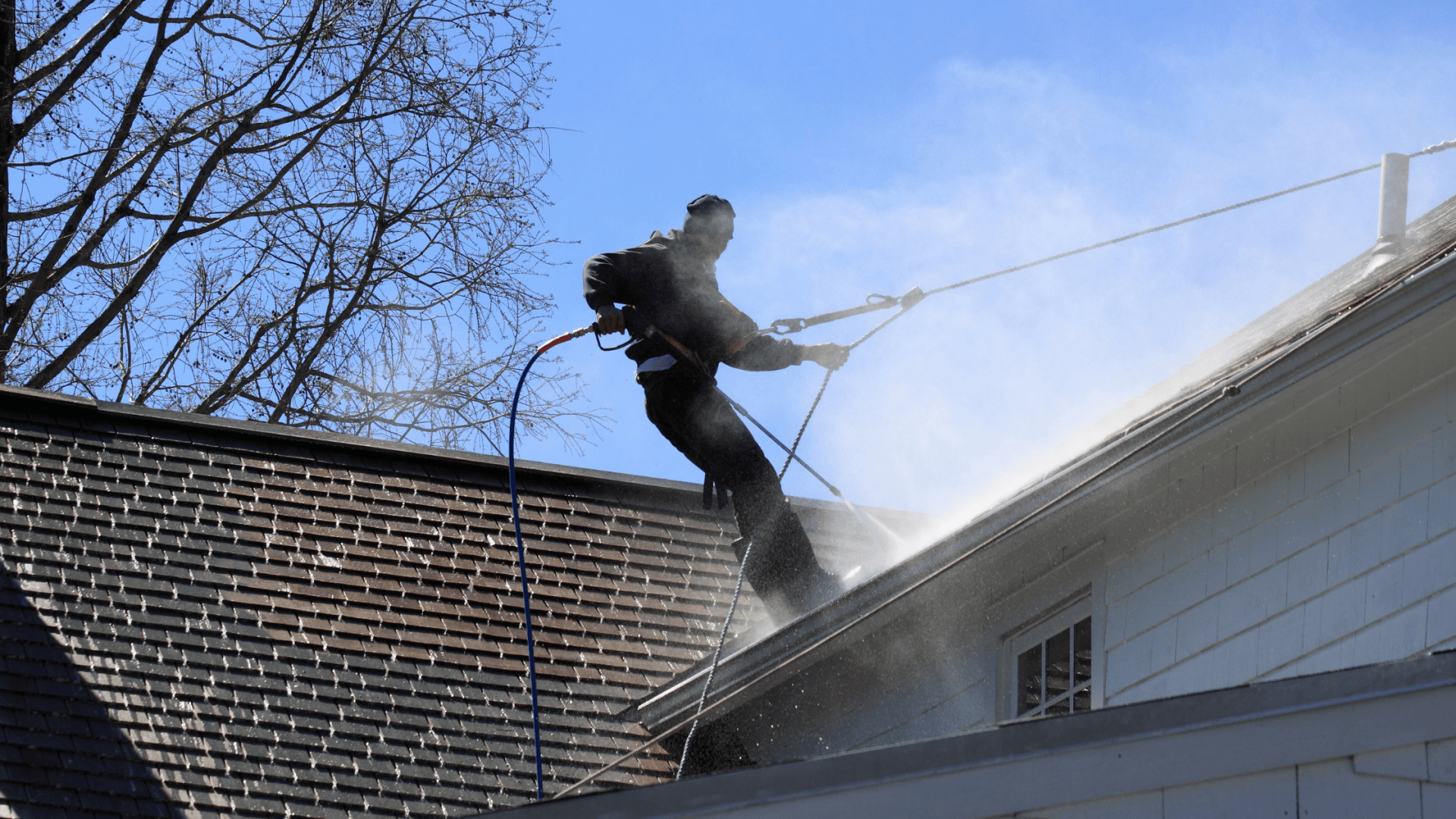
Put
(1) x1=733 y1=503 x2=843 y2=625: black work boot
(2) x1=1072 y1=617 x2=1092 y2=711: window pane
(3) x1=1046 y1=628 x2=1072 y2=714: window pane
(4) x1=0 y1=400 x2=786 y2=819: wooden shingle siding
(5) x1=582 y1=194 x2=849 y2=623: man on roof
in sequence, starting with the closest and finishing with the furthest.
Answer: (2) x1=1072 y1=617 x2=1092 y2=711: window pane
(3) x1=1046 y1=628 x2=1072 y2=714: window pane
(4) x1=0 y1=400 x2=786 y2=819: wooden shingle siding
(5) x1=582 y1=194 x2=849 y2=623: man on roof
(1) x1=733 y1=503 x2=843 y2=625: black work boot

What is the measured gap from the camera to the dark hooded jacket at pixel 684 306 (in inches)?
334

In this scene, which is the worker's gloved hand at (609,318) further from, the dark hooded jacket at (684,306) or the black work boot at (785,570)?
the black work boot at (785,570)

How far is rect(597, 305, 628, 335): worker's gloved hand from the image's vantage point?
8359 mm

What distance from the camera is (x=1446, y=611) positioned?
579 cm

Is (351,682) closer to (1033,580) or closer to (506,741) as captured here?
(506,741)

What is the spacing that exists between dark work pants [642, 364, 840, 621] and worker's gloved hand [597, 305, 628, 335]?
419 millimetres

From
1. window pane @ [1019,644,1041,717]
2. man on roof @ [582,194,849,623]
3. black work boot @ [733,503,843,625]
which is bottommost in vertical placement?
window pane @ [1019,644,1041,717]

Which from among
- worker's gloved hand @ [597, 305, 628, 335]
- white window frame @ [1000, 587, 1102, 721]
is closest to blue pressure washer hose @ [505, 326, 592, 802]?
worker's gloved hand @ [597, 305, 628, 335]

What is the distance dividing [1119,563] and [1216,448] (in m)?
0.71

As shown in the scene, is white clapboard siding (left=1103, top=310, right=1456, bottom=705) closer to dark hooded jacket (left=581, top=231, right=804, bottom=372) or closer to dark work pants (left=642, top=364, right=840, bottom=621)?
dark work pants (left=642, top=364, right=840, bottom=621)

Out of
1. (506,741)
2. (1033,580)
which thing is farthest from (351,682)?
(1033,580)

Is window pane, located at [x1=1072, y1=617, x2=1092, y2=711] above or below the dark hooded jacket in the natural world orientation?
below

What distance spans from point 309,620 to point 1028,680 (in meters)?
4.02

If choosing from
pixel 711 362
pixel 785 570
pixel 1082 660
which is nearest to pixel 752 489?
pixel 785 570
